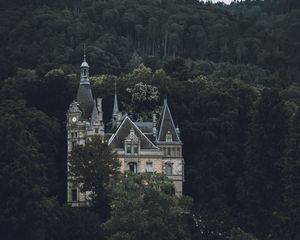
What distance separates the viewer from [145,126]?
142875 mm

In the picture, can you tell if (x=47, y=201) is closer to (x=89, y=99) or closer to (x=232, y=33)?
(x=89, y=99)

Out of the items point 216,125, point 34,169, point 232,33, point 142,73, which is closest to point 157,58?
point 232,33

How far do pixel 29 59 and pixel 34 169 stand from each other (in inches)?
2018

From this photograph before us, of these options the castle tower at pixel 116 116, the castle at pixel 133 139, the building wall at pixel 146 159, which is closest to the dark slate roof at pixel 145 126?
the castle at pixel 133 139

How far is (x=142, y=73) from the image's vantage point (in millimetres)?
157875

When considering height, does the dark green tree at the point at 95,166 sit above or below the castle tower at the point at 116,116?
below

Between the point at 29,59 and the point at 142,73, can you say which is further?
the point at 29,59

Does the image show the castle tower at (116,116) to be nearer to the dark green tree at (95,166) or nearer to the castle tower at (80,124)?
the castle tower at (80,124)

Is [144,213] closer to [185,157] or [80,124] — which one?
[80,124]

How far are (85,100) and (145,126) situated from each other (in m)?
5.88

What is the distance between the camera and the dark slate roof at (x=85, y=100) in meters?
142

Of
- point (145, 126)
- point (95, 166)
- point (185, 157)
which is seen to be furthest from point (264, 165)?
point (95, 166)

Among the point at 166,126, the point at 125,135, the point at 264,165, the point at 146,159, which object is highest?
the point at 166,126

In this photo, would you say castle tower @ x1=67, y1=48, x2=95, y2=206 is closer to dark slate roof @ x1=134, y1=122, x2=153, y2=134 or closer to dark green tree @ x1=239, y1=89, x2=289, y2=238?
dark slate roof @ x1=134, y1=122, x2=153, y2=134
